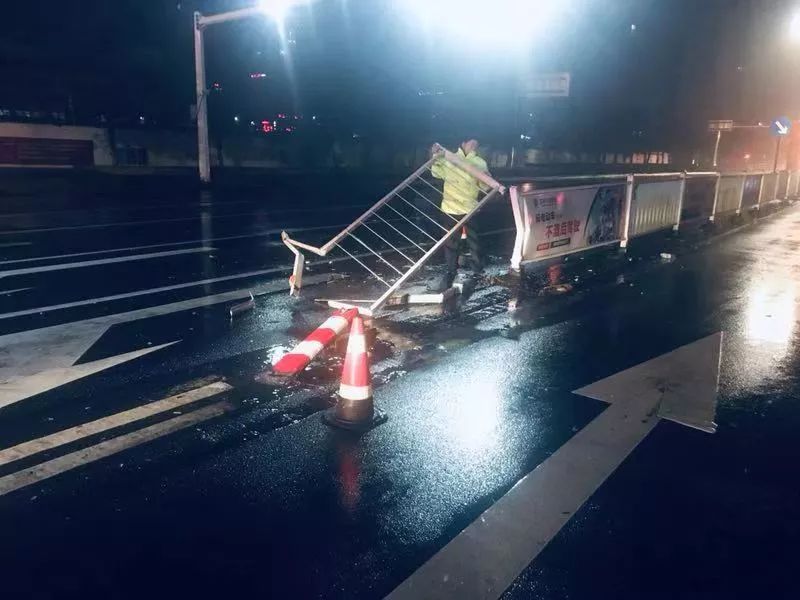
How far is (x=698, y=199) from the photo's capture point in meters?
16.1

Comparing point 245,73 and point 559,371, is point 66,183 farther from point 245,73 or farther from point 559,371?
point 559,371

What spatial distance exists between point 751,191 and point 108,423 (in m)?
22.2

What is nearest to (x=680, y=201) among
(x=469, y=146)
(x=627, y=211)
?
(x=627, y=211)

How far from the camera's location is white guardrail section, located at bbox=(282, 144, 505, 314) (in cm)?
768

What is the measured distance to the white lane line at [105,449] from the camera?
353 cm

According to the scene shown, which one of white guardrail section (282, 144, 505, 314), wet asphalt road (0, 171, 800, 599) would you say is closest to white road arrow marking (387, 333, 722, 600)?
wet asphalt road (0, 171, 800, 599)

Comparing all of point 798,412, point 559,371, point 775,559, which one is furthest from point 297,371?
point 798,412

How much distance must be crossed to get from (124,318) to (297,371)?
9.01 feet

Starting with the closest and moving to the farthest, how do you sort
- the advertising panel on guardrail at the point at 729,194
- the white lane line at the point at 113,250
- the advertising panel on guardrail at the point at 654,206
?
1. the white lane line at the point at 113,250
2. the advertising panel on guardrail at the point at 654,206
3. the advertising panel on guardrail at the point at 729,194

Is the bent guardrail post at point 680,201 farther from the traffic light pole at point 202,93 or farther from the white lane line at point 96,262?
the traffic light pole at point 202,93

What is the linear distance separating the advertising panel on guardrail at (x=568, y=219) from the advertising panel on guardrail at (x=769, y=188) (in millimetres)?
13662

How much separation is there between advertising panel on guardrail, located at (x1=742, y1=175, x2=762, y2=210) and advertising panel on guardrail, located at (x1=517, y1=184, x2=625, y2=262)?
10742 mm

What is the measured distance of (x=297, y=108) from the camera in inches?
1483

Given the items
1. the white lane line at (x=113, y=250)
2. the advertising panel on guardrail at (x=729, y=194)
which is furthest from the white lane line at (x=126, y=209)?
the advertising panel on guardrail at (x=729, y=194)
